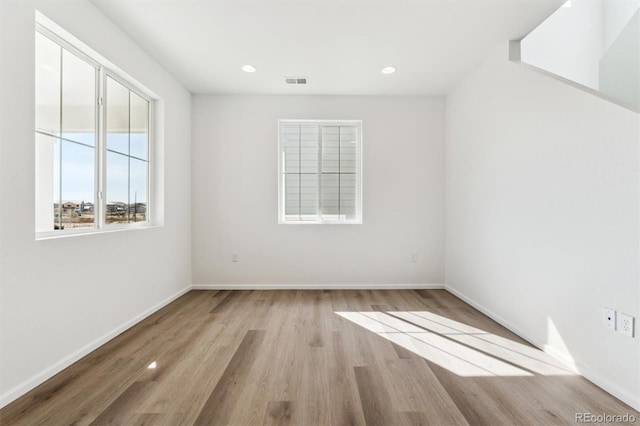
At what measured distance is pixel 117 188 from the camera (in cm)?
263

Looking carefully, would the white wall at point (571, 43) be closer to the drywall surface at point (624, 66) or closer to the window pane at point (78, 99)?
the drywall surface at point (624, 66)

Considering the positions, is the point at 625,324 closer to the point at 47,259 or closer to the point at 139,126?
the point at 47,259

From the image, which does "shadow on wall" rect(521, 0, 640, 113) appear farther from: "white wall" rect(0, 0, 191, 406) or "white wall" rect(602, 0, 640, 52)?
"white wall" rect(0, 0, 191, 406)

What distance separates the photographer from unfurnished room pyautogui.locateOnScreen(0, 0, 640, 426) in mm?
1644

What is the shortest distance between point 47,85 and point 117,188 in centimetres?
95

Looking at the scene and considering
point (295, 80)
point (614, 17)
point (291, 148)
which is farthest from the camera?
point (291, 148)

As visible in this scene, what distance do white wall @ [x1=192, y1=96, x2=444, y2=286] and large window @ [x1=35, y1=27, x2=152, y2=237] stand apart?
103 cm

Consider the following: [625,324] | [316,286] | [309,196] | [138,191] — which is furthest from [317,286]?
[625,324]

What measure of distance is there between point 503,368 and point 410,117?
3.13 m

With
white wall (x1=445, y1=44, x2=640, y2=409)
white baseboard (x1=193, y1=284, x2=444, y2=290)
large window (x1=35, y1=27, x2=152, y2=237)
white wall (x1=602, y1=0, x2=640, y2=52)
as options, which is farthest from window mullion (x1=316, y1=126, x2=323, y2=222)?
white wall (x1=602, y1=0, x2=640, y2=52)

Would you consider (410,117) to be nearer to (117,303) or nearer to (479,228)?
(479,228)

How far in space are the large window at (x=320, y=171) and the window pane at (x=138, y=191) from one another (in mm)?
1636

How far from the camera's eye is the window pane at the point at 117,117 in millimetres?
2518

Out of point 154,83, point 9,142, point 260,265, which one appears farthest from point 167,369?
point 154,83
